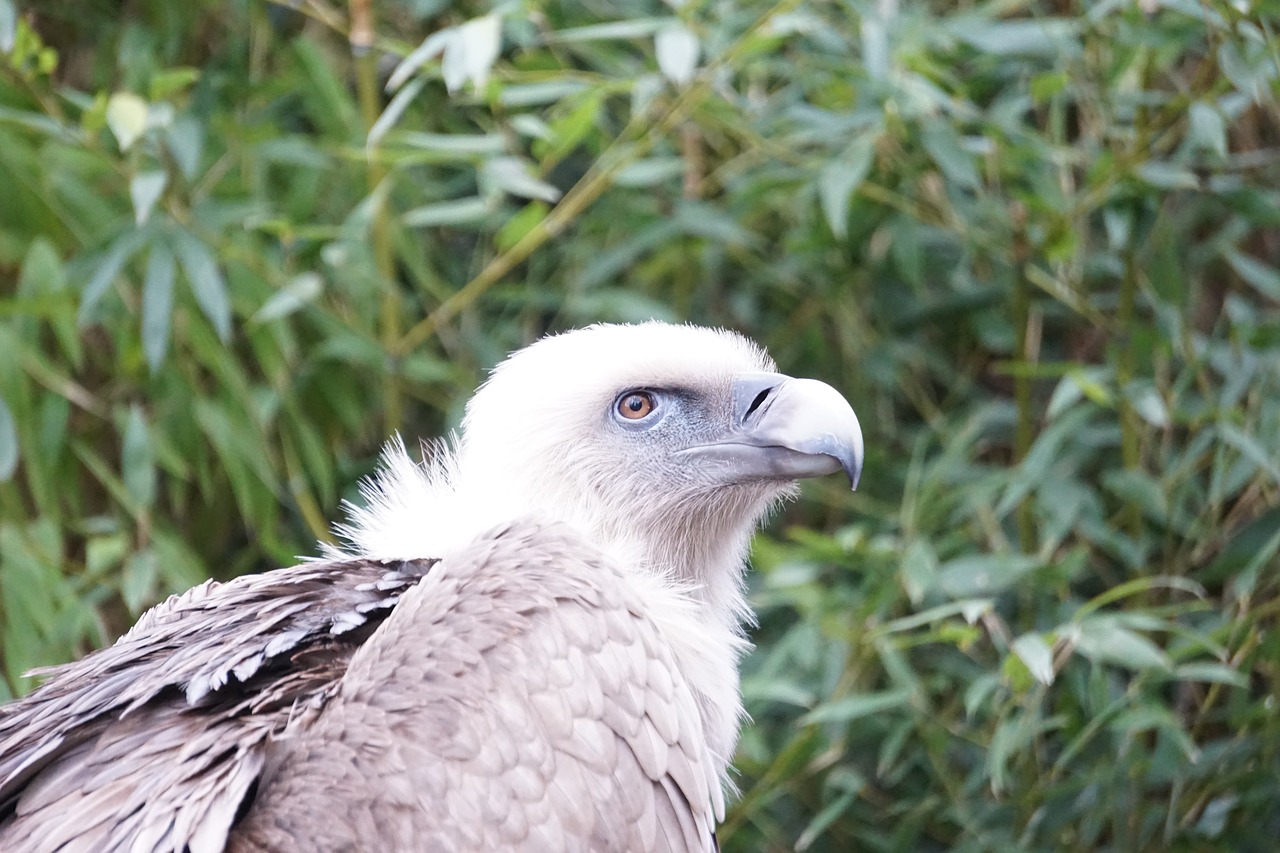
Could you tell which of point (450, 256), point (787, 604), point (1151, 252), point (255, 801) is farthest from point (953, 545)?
point (255, 801)

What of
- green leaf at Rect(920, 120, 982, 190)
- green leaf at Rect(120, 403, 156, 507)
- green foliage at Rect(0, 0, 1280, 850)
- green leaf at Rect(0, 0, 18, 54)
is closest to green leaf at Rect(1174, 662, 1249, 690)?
green foliage at Rect(0, 0, 1280, 850)

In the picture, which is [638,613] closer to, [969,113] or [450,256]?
[969,113]

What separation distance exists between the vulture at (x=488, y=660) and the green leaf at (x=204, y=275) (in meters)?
0.79

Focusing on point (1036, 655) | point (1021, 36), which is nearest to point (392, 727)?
point (1036, 655)

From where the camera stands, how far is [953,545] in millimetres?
3549

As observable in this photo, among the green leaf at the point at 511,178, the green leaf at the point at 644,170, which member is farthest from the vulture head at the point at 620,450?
the green leaf at the point at 644,170

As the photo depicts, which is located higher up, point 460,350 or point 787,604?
point 460,350

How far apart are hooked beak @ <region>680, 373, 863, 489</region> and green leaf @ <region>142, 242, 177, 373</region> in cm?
125

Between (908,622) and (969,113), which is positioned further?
(969,113)

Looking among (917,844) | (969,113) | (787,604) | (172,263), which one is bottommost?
(917,844)

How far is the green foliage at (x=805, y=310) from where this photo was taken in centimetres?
322

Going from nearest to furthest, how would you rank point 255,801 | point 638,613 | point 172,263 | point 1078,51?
1. point 255,801
2. point 638,613
3. point 172,263
4. point 1078,51

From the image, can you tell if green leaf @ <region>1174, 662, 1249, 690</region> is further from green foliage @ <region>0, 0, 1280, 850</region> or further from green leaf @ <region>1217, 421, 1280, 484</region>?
green leaf @ <region>1217, 421, 1280, 484</region>

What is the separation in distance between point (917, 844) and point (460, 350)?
1740mm
